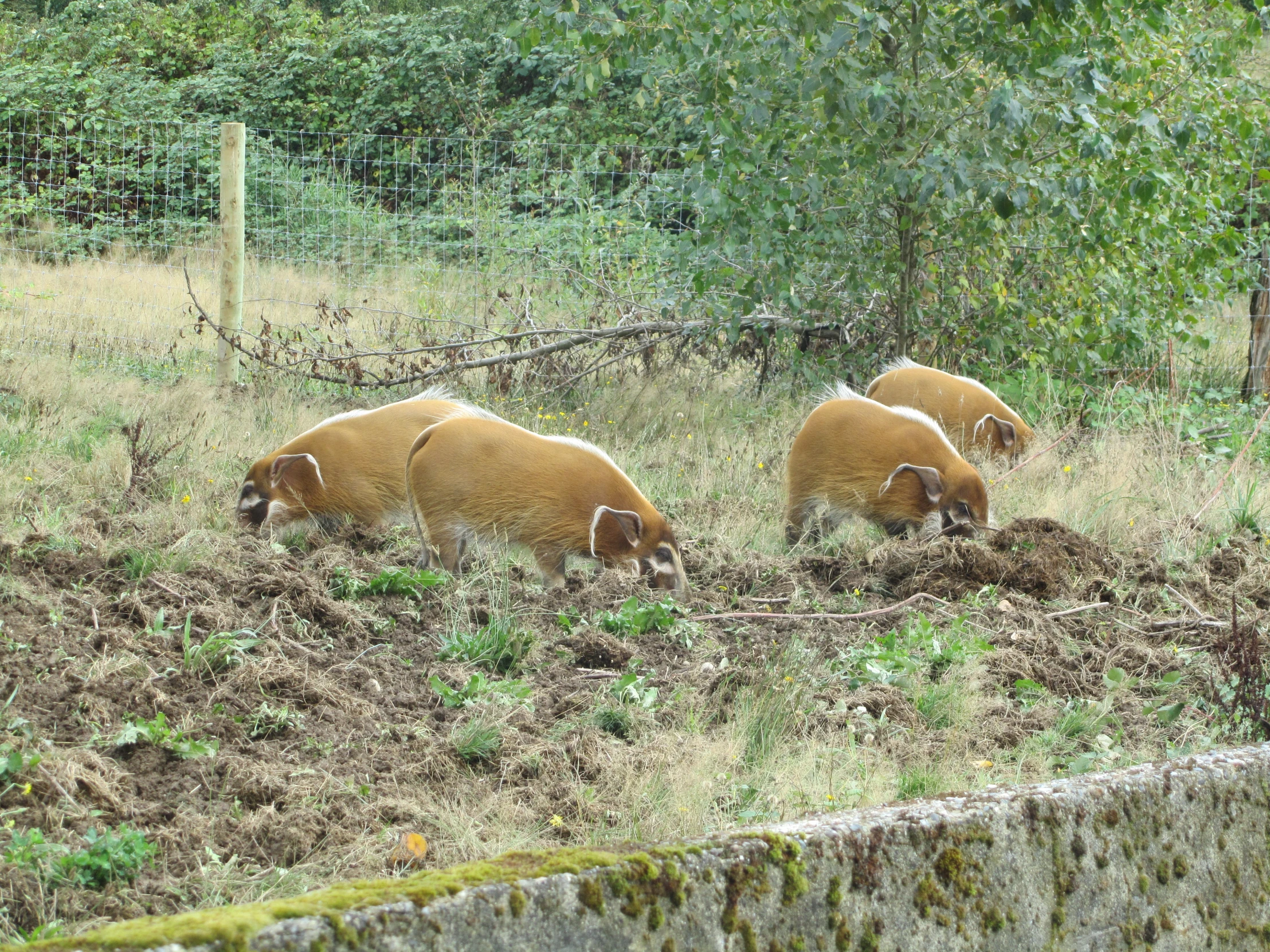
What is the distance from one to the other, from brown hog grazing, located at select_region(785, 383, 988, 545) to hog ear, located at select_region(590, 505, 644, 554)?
53.8 inches

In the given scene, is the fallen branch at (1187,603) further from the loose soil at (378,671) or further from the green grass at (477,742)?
the green grass at (477,742)

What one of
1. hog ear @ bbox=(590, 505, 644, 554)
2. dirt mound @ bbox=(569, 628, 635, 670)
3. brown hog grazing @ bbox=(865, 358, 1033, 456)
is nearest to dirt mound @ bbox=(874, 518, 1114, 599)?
hog ear @ bbox=(590, 505, 644, 554)

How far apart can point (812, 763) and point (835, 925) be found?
1276 mm

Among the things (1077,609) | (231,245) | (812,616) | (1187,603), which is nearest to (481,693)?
(812,616)

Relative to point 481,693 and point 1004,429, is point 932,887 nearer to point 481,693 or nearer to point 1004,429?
point 481,693

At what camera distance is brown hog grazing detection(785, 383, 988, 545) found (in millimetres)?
5816

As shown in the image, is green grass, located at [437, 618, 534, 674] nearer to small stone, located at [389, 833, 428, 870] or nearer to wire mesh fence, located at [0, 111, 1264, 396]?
small stone, located at [389, 833, 428, 870]

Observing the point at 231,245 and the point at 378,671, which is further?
the point at 231,245

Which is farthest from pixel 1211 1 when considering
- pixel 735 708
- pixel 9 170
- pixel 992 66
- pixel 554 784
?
pixel 9 170

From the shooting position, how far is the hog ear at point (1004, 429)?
714 cm

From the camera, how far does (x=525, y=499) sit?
5180mm

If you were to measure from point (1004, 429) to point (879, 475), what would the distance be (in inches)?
62.2

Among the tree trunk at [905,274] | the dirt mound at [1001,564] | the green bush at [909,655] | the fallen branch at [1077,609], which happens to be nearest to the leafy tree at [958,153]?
the tree trunk at [905,274]

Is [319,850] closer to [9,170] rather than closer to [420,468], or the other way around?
[420,468]
